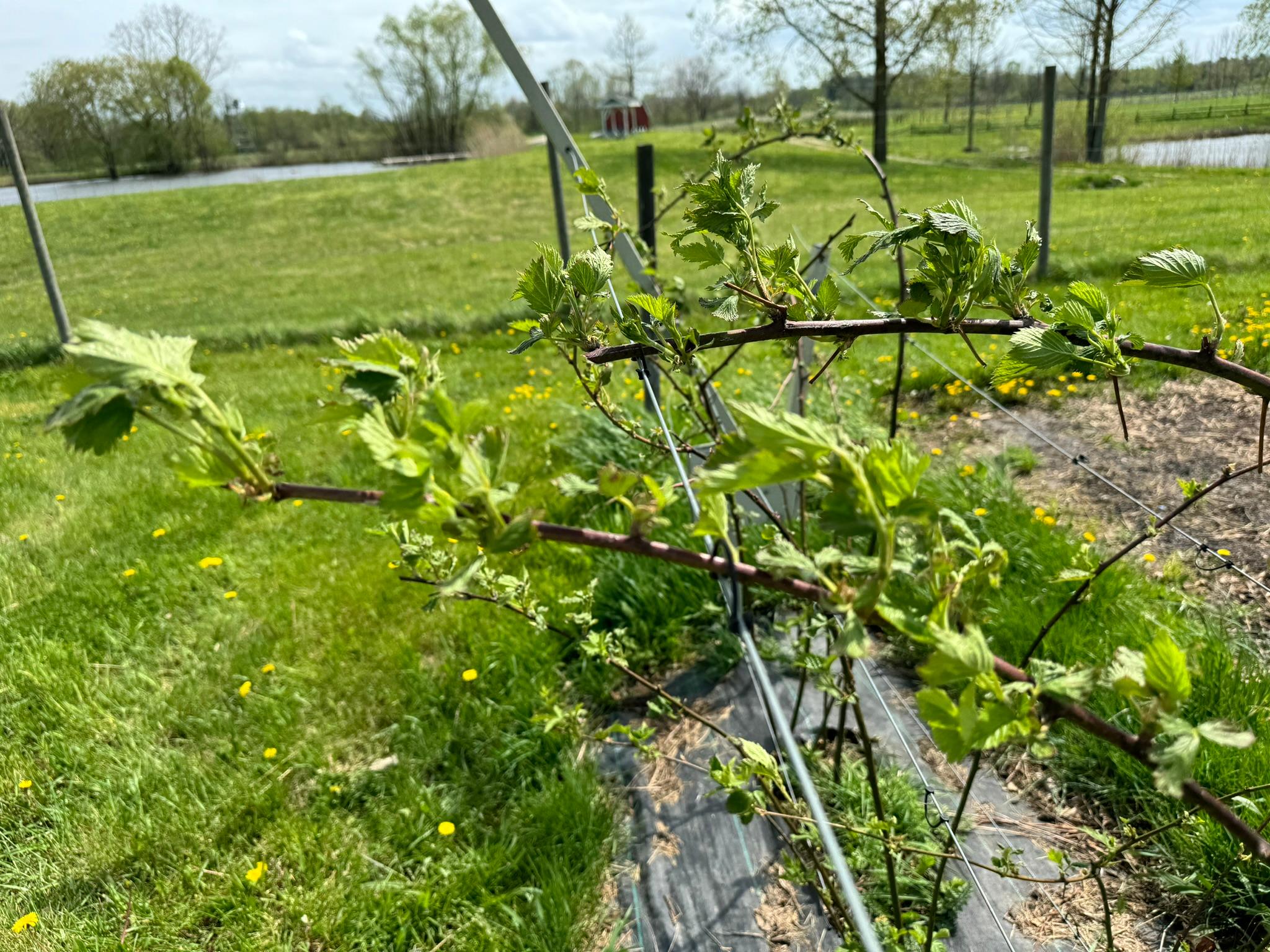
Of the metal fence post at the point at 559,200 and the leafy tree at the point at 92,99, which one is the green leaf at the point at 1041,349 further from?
the leafy tree at the point at 92,99

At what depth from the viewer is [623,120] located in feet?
116

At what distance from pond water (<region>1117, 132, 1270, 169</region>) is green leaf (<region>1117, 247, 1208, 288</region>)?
27.2 ft

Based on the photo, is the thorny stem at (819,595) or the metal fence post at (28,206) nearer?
the thorny stem at (819,595)

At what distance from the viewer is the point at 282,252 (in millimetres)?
14023

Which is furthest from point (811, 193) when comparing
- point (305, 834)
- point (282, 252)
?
point (305, 834)

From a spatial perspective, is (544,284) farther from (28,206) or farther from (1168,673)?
(28,206)

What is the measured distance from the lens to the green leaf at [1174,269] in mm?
794

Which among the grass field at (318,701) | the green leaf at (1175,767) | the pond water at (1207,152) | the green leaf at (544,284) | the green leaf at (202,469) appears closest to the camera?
the green leaf at (1175,767)

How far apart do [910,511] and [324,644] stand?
2.76m

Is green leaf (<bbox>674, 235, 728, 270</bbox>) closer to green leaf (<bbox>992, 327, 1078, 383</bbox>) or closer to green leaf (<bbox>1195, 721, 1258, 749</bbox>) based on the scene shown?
green leaf (<bbox>992, 327, 1078, 383</bbox>)

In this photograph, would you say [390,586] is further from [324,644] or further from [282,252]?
[282,252]

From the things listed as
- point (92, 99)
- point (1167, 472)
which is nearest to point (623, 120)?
point (92, 99)

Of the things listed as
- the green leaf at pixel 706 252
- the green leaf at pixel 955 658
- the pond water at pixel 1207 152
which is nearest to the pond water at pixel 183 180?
the green leaf at pixel 706 252

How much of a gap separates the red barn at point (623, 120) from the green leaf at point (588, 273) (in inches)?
1374
